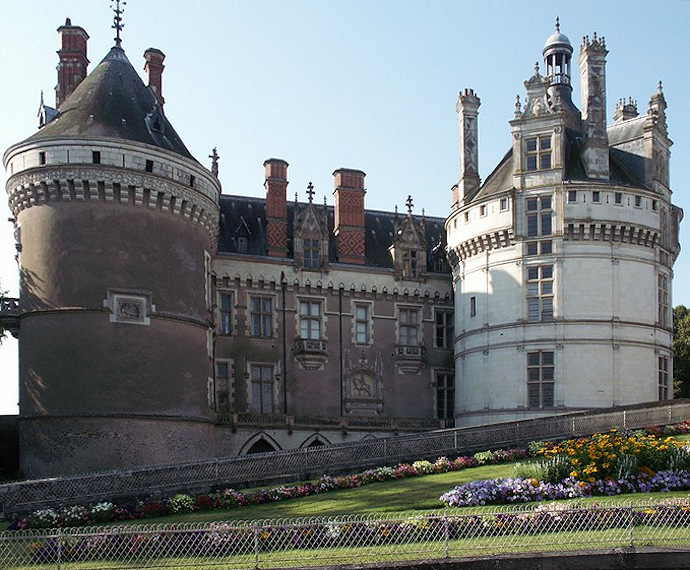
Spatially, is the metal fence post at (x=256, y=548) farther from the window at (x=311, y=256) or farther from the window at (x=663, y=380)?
the window at (x=311, y=256)

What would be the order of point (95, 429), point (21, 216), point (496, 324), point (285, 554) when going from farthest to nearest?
1. point (496, 324)
2. point (21, 216)
3. point (95, 429)
4. point (285, 554)

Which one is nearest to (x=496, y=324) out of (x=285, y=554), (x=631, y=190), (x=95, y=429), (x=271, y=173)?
(x=631, y=190)

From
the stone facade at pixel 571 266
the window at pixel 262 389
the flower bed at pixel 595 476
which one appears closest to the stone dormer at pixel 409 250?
the stone facade at pixel 571 266

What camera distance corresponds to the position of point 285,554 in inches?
612

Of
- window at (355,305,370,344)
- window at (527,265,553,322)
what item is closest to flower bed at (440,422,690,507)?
window at (527,265,553,322)

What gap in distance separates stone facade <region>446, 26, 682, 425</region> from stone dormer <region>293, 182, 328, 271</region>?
641 cm

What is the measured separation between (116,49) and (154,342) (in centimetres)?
1150

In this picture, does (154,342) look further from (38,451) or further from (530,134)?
(530,134)

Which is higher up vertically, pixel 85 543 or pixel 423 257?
pixel 423 257

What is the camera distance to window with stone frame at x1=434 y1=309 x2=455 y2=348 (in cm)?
4184

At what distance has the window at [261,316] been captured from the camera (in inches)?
1512

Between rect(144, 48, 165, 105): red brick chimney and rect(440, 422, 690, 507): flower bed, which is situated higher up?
rect(144, 48, 165, 105): red brick chimney

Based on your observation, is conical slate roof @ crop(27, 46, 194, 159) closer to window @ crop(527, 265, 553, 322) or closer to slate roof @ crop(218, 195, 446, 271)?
slate roof @ crop(218, 195, 446, 271)

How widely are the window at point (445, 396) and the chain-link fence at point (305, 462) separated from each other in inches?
504
